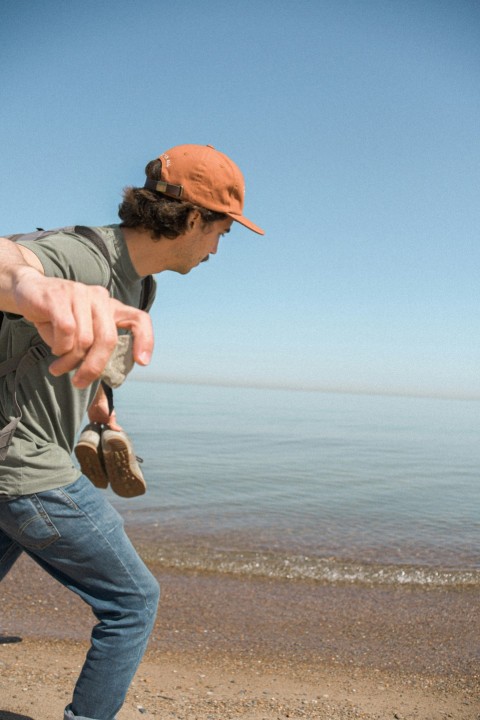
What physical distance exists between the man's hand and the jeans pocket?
1.05 m

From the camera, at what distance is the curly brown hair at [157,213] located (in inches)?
94.3

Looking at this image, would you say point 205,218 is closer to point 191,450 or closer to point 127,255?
point 127,255

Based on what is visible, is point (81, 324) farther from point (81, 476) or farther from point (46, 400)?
point (81, 476)

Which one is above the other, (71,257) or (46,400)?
(71,257)

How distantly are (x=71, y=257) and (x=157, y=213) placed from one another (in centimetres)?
62

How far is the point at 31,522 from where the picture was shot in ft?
6.65

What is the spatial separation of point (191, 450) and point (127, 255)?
14.6 meters

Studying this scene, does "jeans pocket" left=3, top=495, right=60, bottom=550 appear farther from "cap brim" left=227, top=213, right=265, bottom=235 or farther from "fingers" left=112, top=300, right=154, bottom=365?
"cap brim" left=227, top=213, right=265, bottom=235

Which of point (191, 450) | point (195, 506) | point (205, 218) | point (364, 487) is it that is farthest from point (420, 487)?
point (205, 218)

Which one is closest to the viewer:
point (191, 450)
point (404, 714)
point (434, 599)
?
point (404, 714)

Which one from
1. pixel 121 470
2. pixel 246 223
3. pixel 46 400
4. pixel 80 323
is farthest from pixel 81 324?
pixel 121 470

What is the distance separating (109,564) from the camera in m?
2.13

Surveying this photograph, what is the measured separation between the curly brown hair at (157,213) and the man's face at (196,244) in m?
0.03

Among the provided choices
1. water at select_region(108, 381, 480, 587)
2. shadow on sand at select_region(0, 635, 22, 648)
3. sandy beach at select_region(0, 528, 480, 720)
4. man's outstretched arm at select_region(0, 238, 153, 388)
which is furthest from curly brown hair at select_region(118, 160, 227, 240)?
water at select_region(108, 381, 480, 587)
